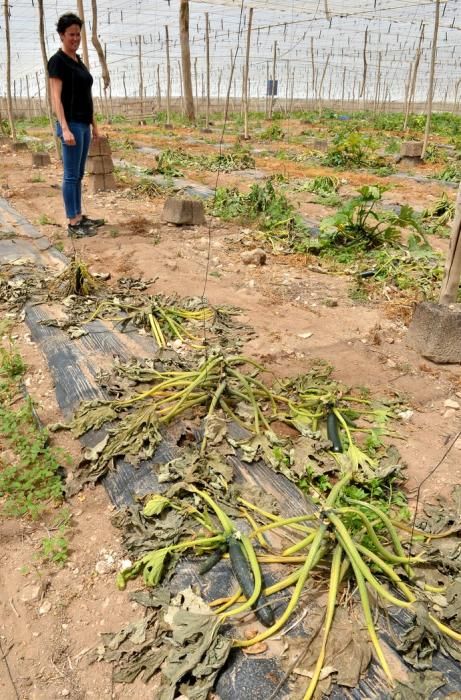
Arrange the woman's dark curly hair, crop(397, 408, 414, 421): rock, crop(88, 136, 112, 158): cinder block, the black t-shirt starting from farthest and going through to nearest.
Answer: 1. crop(88, 136, 112, 158): cinder block
2. the black t-shirt
3. the woman's dark curly hair
4. crop(397, 408, 414, 421): rock

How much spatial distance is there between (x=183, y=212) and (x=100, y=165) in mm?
2341

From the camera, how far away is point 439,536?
1.87 meters

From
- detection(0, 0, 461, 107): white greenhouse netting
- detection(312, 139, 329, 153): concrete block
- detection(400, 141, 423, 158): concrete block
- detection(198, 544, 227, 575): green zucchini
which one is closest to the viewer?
detection(198, 544, 227, 575): green zucchini

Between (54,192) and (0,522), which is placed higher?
(54,192)

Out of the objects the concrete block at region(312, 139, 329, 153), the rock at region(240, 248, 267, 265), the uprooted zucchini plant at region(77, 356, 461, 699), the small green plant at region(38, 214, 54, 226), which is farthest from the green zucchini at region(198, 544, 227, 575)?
the concrete block at region(312, 139, 329, 153)

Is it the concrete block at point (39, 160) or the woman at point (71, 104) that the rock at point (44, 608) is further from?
the concrete block at point (39, 160)

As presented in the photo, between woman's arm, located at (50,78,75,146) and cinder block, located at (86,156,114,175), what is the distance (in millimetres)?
2895

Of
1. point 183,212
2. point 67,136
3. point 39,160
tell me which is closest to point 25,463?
point 67,136

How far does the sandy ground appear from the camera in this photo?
158 centimetres

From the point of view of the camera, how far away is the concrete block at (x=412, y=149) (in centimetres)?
1106

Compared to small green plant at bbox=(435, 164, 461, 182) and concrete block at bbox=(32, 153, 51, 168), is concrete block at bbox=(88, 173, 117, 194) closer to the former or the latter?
concrete block at bbox=(32, 153, 51, 168)

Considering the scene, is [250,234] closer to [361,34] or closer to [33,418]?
[33,418]

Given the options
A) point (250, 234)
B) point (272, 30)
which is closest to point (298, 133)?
point (272, 30)

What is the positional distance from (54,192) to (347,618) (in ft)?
24.9
